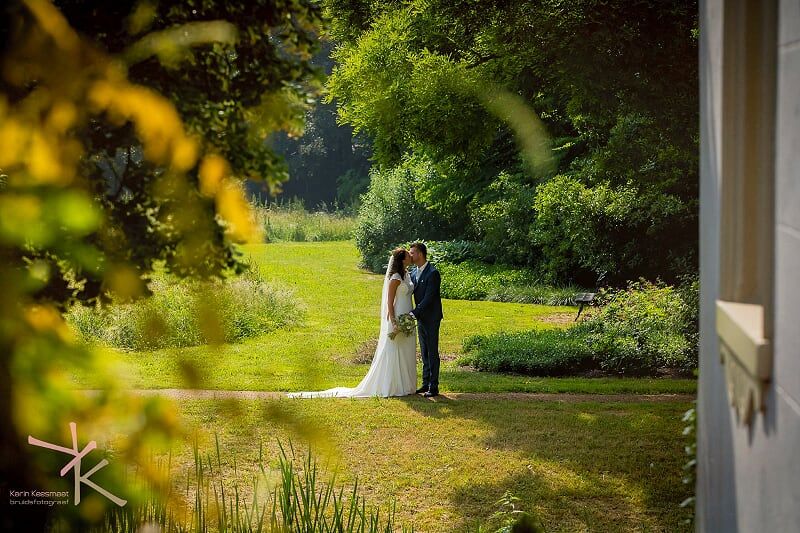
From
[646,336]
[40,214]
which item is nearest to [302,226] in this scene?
[646,336]

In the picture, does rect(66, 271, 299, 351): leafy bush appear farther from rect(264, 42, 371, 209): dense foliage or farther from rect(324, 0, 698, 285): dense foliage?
rect(264, 42, 371, 209): dense foliage

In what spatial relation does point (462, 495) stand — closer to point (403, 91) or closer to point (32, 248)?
point (32, 248)

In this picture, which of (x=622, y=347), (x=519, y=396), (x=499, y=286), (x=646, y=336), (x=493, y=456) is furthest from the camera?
(x=499, y=286)

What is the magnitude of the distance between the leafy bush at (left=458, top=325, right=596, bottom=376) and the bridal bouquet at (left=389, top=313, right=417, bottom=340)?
2462mm

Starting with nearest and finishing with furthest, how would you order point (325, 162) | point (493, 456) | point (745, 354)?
1. point (745, 354)
2. point (493, 456)
3. point (325, 162)

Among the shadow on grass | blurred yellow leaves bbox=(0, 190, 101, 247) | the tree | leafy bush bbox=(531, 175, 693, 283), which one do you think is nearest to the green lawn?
the shadow on grass

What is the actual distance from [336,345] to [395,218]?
9.95 meters

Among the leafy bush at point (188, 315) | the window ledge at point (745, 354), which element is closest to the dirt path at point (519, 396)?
the leafy bush at point (188, 315)

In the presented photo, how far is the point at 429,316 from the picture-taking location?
372 inches

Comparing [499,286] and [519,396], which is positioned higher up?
[499,286]

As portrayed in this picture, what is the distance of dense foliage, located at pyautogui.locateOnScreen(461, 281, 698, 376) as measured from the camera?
1145cm

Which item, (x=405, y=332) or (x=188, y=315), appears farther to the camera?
(x=188, y=315)

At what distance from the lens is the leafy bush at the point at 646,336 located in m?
11.4

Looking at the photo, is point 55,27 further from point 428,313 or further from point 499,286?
point 499,286
